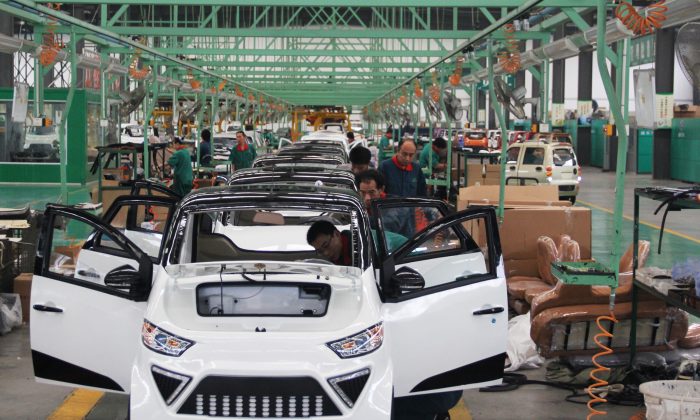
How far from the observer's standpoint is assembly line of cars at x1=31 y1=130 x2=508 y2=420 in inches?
194

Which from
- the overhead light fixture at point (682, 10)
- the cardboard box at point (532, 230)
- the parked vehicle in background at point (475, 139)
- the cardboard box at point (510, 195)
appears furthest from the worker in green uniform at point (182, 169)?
the parked vehicle in background at point (475, 139)

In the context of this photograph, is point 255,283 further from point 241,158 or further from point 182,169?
point 241,158

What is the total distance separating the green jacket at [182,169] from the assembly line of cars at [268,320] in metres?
11.6

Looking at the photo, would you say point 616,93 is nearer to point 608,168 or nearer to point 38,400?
point 38,400

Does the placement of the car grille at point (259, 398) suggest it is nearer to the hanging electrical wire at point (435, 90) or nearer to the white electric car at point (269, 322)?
the white electric car at point (269, 322)

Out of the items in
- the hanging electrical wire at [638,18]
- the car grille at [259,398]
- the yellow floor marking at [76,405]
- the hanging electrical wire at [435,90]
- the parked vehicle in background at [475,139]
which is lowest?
the yellow floor marking at [76,405]

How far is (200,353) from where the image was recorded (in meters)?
4.93

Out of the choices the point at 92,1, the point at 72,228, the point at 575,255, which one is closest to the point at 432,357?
the point at 575,255

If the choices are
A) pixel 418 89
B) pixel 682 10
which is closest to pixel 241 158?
pixel 418 89

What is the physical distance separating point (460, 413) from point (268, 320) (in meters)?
2.39

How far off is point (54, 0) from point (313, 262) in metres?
7.43

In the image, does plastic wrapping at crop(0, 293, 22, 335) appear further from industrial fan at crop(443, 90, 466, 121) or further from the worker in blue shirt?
industrial fan at crop(443, 90, 466, 121)

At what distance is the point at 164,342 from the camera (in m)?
4.98

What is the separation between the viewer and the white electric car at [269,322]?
4934 mm
